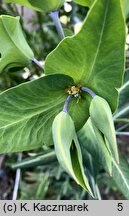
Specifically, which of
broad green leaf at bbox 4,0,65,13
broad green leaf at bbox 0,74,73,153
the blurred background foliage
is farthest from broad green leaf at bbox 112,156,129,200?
broad green leaf at bbox 4,0,65,13

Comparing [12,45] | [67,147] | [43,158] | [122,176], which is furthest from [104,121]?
[43,158]

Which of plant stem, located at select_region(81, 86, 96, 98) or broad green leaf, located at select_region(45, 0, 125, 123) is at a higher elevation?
broad green leaf, located at select_region(45, 0, 125, 123)

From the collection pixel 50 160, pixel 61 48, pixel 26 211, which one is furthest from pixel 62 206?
pixel 61 48

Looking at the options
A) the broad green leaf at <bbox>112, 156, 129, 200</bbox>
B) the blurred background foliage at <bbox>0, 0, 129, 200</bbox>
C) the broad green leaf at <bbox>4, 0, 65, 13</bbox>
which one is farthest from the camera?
the blurred background foliage at <bbox>0, 0, 129, 200</bbox>

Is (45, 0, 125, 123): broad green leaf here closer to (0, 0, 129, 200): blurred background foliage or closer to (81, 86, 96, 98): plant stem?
(81, 86, 96, 98): plant stem

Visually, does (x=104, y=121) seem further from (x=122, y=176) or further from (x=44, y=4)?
(x=122, y=176)
